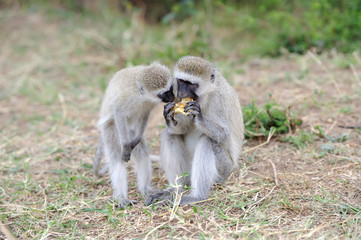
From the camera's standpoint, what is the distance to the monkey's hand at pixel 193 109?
4391mm

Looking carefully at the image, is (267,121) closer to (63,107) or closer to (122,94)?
(122,94)

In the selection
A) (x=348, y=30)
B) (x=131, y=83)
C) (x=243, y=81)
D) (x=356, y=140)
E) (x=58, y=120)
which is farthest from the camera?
(x=348, y=30)

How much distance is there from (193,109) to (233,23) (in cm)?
878

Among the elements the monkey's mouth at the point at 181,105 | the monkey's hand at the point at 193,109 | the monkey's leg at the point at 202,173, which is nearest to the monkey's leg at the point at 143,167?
the monkey's leg at the point at 202,173

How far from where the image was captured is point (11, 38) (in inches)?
472

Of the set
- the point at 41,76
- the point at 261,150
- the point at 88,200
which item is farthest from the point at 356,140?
the point at 41,76

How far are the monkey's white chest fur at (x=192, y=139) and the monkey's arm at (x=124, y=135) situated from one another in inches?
24.5

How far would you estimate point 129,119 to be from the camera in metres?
5.09

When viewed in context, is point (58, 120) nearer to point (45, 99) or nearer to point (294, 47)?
point (45, 99)

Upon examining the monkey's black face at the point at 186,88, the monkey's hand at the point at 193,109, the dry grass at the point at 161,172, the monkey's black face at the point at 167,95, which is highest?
the monkey's black face at the point at 186,88

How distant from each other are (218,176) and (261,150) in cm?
119

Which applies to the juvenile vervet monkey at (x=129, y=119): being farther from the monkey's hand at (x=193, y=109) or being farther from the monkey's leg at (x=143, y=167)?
the monkey's hand at (x=193, y=109)

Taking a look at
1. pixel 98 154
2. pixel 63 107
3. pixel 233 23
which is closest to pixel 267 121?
pixel 98 154

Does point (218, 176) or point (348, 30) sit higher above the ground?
point (348, 30)
